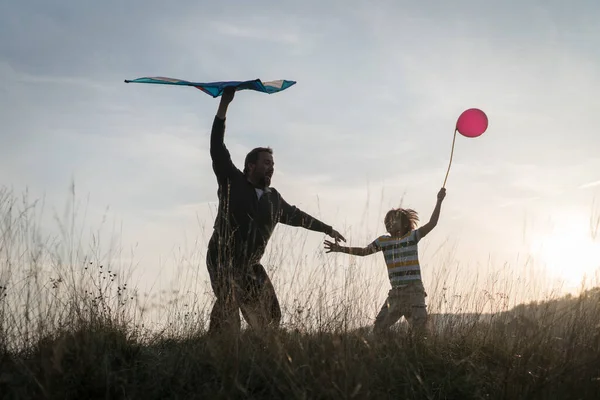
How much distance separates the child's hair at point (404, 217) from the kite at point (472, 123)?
0.73 m

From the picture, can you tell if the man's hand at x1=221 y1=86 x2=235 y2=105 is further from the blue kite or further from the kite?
the kite

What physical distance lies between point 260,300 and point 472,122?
301 cm

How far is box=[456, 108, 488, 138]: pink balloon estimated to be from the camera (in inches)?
238

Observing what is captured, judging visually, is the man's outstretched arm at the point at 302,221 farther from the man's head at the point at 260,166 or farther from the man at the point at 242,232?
the man's head at the point at 260,166

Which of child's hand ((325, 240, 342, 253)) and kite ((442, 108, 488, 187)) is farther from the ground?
kite ((442, 108, 488, 187))

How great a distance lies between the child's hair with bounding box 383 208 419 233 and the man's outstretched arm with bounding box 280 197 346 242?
596 millimetres

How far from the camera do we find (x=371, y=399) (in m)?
3.14

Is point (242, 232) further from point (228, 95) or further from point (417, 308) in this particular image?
point (417, 308)

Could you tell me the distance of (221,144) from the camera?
5.04 m

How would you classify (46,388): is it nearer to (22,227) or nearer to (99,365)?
(99,365)

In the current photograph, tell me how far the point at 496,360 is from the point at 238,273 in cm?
213

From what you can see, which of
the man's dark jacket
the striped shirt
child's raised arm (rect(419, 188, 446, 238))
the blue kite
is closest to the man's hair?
the man's dark jacket

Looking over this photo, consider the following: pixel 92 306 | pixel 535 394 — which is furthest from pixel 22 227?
pixel 535 394

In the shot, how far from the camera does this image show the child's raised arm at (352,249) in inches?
220
